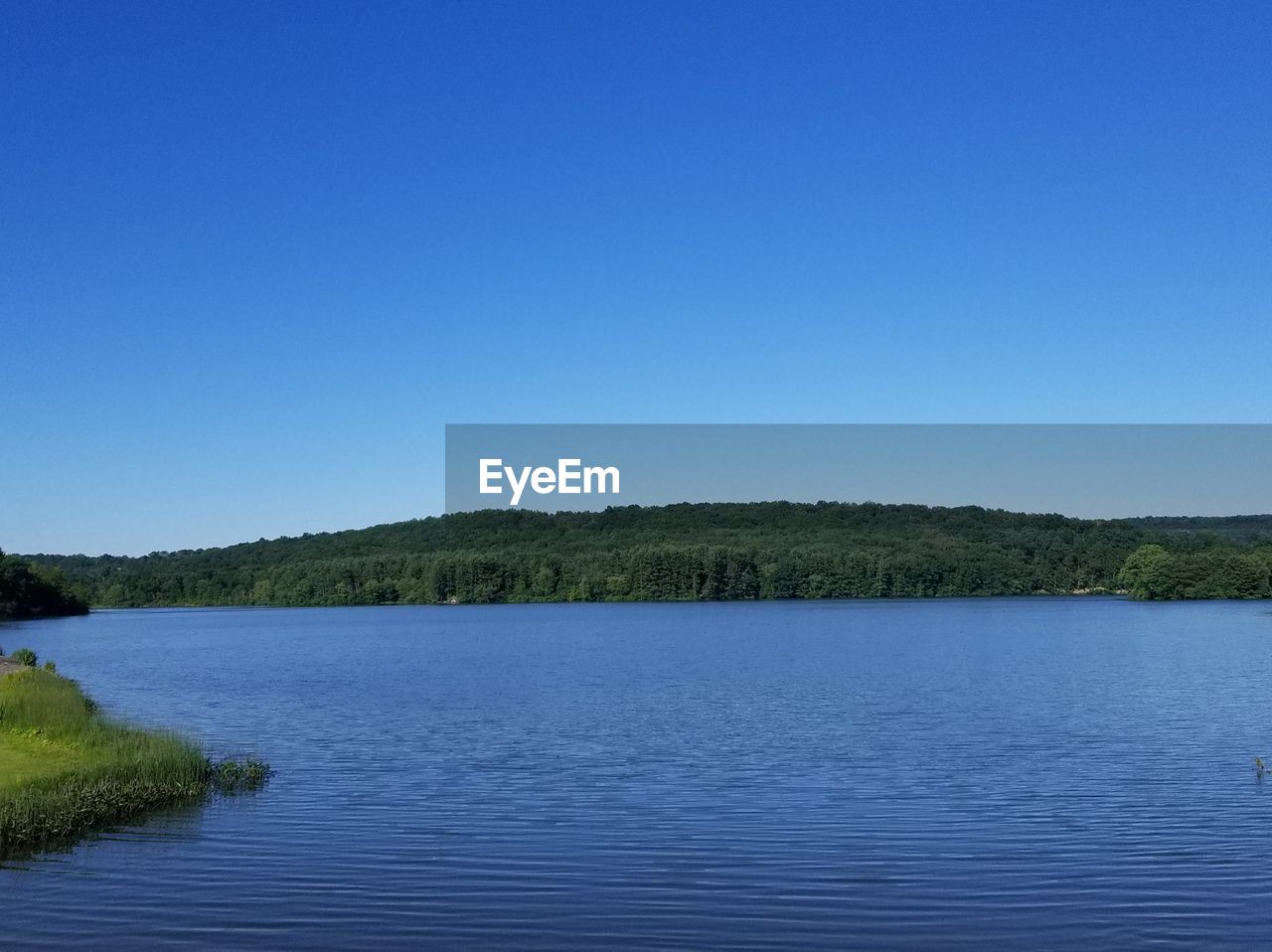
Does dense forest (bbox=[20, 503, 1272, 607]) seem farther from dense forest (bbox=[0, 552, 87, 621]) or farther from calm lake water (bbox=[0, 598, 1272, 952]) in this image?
calm lake water (bbox=[0, 598, 1272, 952])

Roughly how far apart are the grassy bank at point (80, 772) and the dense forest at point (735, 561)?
117m

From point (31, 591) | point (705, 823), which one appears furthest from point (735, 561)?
point (705, 823)

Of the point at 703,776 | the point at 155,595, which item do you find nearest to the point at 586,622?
the point at 703,776

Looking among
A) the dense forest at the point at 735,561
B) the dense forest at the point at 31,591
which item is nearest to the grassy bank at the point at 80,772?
the dense forest at the point at 31,591

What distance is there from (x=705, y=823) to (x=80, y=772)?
8904mm

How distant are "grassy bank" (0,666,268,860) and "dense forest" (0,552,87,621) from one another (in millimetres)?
107553

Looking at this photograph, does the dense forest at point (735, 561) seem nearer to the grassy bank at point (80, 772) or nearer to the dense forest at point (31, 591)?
the dense forest at point (31, 591)

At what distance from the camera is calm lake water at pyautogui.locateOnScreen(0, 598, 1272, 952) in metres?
11.7

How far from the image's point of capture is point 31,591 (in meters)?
127

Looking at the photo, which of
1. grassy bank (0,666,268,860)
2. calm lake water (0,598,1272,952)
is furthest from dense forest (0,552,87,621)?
grassy bank (0,666,268,860)

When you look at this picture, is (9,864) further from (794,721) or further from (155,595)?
(155,595)

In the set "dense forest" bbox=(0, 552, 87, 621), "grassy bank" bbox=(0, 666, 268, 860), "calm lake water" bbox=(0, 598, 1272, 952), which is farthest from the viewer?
"dense forest" bbox=(0, 552, 87, 621)

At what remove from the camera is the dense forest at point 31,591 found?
121 meters

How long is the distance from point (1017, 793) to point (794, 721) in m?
9.96
